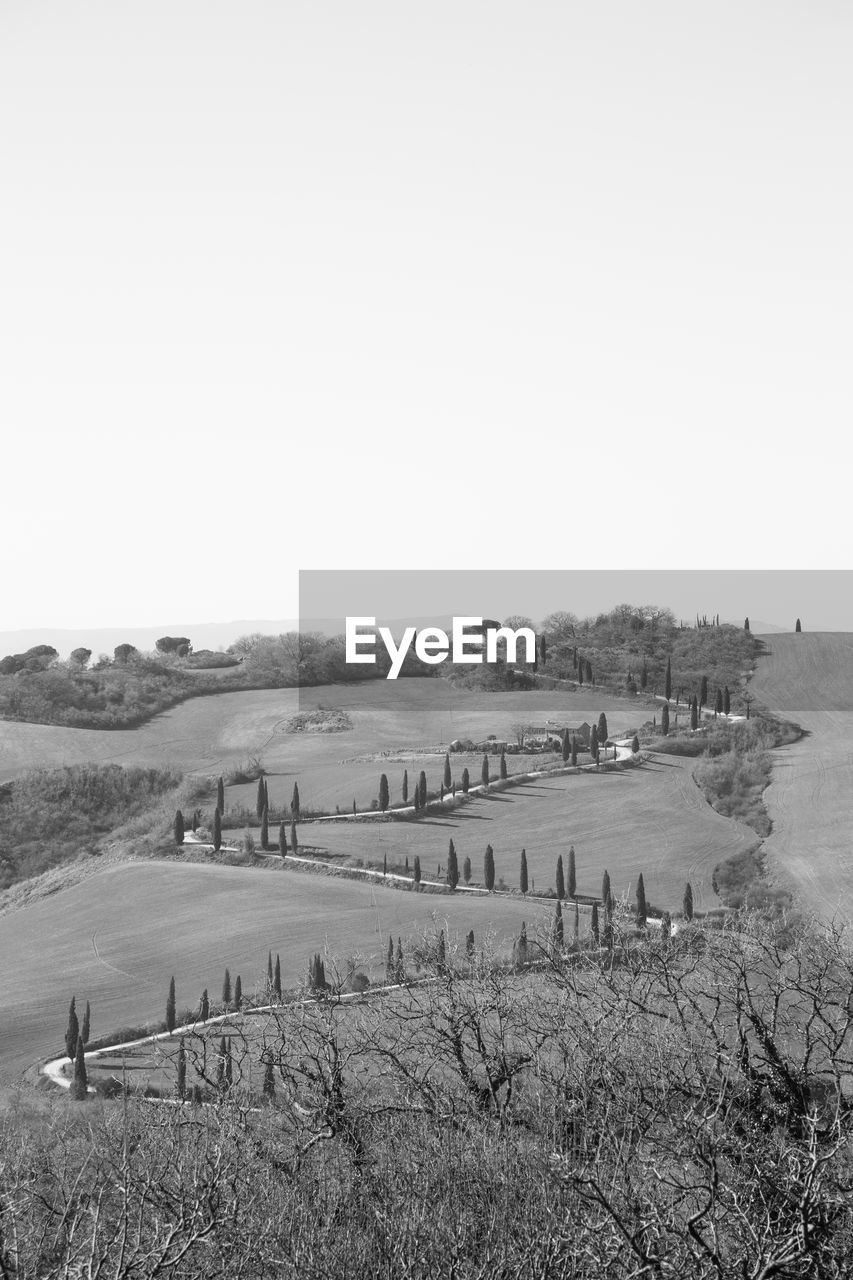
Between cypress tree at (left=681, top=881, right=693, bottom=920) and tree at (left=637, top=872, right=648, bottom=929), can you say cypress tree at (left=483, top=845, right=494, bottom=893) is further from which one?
cypress tree at (left=681, top=881, right=693, bottom=920)

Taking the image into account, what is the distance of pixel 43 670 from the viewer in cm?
15625

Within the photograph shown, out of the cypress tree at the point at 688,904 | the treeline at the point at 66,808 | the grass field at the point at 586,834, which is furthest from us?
the treeline at the point at 66,808

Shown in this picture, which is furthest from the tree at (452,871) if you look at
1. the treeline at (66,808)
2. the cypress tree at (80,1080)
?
the cypress tree at (80,1080)

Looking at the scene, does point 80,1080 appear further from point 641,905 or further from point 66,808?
point 66,808

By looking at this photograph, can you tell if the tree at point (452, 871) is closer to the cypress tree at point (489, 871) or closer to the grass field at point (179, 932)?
the cypress tree at point (489, 871)

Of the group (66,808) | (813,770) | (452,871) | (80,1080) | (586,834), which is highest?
(813,770)

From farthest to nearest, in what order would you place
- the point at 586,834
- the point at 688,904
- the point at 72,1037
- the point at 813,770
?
the point at 813,770
the point at 586,834
the point at 688,904
the point at 72,1037

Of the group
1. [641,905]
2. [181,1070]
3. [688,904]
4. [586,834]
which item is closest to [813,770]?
[586,834]

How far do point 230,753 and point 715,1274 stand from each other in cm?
11723

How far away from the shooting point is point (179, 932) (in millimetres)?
83688

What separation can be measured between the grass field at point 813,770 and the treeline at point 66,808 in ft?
168

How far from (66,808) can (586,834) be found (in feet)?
144

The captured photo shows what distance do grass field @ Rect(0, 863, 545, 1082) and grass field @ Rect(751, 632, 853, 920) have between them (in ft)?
67.2

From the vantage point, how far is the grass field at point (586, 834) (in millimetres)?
92438
